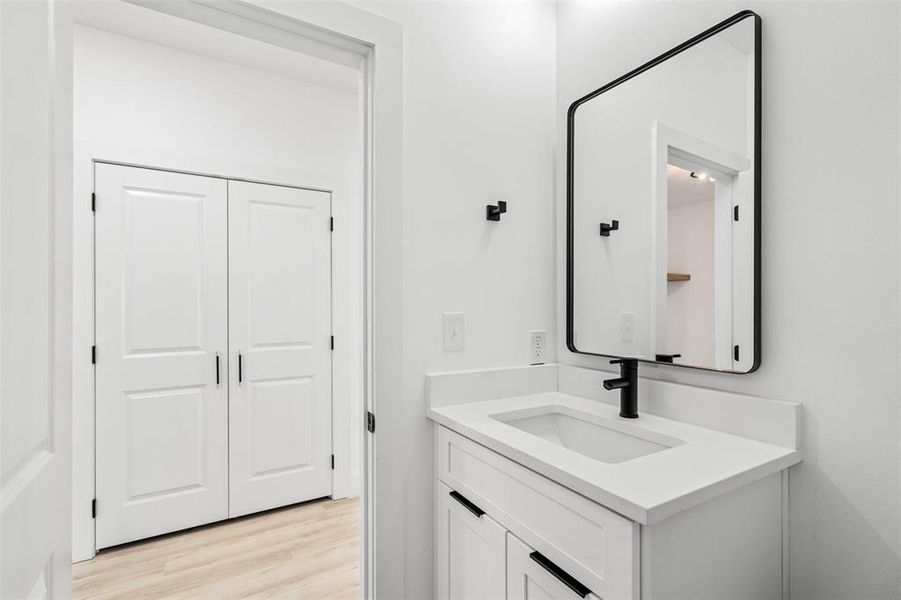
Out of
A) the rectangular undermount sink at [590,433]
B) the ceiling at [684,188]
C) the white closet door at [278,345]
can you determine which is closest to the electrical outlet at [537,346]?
the rectangular undermount sink at [590,433]

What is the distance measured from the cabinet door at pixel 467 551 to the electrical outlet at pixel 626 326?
0.70 m

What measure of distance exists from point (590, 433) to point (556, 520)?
0.48 m

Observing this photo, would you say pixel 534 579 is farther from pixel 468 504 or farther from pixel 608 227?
pixel 608 227

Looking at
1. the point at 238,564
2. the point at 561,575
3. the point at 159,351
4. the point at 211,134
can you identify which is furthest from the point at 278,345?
the point at 561,575

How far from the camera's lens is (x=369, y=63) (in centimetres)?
142

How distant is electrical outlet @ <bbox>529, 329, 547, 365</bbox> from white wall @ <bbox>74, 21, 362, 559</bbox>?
0.69 m

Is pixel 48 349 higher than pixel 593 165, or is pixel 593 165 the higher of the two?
pixel 593 165

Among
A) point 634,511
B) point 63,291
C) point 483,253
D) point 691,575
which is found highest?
point 483,253

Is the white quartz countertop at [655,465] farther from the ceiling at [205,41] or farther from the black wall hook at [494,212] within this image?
the ceiling at [205,41]

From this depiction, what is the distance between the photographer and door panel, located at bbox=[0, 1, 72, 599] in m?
0.58

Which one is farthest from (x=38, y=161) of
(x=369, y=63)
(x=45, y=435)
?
(x=369, y=63)

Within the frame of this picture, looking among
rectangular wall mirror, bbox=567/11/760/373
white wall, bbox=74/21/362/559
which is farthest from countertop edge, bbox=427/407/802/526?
white wall, bbox=74/21/362/559

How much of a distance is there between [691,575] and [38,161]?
4.33 ft

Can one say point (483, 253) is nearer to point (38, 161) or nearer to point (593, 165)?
point (593, 165)
